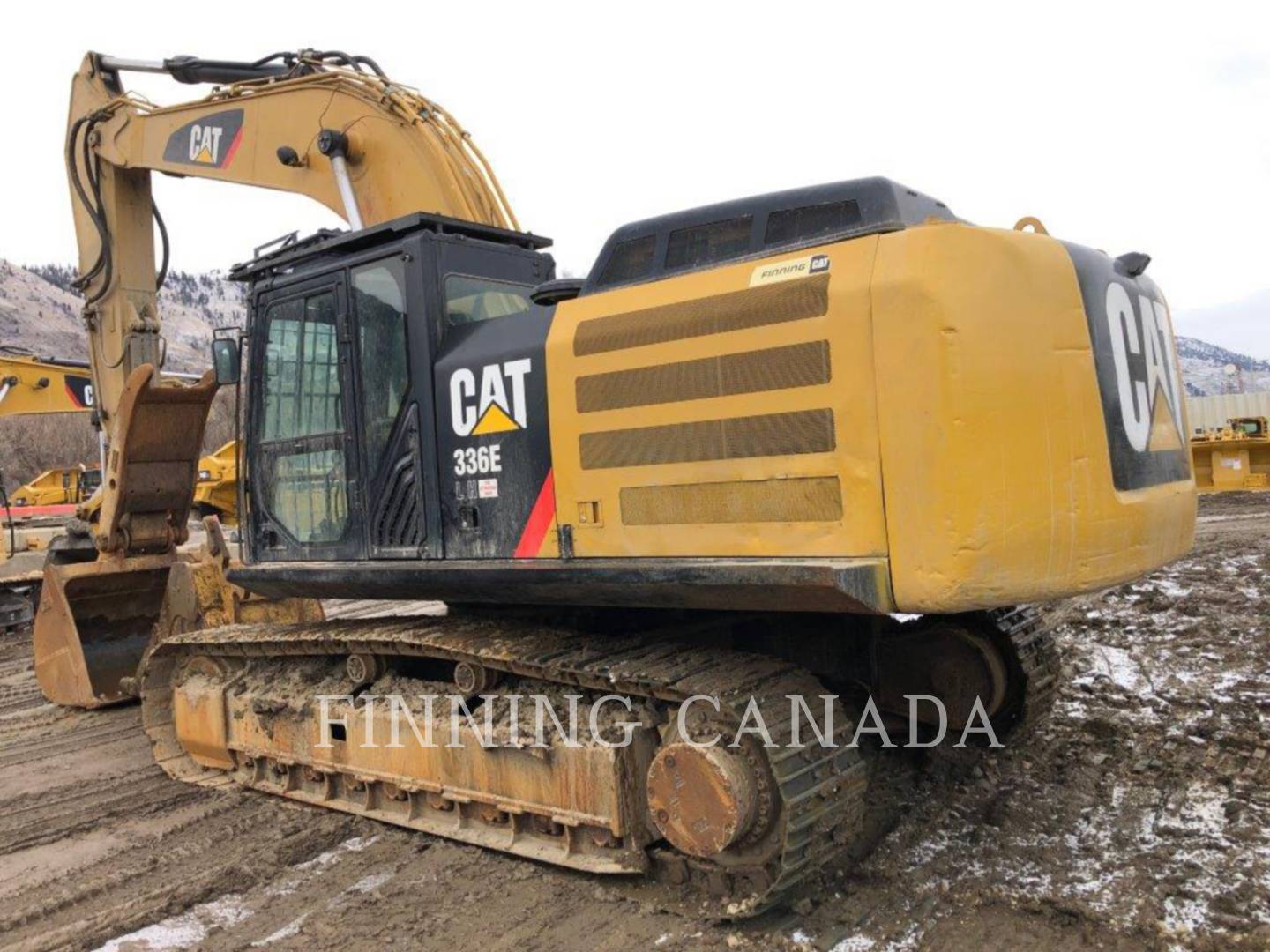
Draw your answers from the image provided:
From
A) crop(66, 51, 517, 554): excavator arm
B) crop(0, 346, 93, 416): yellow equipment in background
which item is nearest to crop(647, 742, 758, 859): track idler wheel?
crop(66, 51, 517, 554): excavator arm

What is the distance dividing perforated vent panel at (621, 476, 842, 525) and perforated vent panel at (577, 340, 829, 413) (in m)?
0.32

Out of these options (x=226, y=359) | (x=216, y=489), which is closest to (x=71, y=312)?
(x=216, y=489)

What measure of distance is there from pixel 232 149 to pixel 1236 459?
62.0ft

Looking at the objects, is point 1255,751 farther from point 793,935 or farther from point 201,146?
point 201,146

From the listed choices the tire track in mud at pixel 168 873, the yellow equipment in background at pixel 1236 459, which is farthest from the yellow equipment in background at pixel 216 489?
the yellow equipment in background at pixel 1236 459

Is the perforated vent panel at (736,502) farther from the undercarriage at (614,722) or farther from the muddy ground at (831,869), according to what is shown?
the muddy ground at (831,869)

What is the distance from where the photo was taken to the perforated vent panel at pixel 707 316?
3531 mm

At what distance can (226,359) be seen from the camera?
17.4 ft

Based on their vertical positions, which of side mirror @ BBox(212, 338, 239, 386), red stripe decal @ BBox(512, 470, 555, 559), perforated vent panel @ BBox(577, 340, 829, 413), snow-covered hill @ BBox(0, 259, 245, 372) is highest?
snow-covered hill @ BBox(0, 259, 245, 372)

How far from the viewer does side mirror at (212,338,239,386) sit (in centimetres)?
530

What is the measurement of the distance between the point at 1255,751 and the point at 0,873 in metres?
5.82

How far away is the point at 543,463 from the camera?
13.8 ft

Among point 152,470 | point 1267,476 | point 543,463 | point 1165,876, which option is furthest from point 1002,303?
point 1267,476

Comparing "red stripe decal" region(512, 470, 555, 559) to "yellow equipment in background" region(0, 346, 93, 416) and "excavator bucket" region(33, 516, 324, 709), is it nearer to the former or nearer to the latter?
"excavator bucket" region(33, 516, 324, 709)
